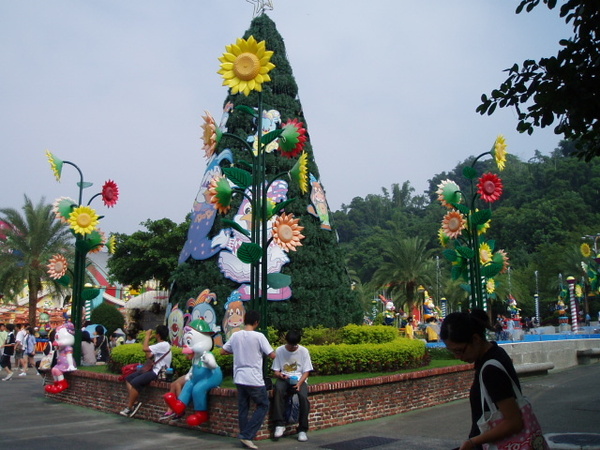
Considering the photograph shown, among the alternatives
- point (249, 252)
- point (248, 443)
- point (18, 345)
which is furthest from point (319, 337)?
point (18, 345)

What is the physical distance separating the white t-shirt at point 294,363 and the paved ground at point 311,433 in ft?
2.79

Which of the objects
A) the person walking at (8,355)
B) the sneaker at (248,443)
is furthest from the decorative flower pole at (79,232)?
the sneaker at (248,443)

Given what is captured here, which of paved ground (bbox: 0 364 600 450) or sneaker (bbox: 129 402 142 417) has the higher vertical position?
sneaker (bbox: 129 402 142 417)

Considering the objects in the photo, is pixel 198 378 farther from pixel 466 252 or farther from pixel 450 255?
pixel 450 255

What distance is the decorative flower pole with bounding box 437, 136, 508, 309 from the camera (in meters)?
14.9

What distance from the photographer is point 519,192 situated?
79438mm

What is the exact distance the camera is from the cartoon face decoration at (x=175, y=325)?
12.2 m

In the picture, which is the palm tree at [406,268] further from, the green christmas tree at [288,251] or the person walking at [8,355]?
the green christmas tree at [288,251]

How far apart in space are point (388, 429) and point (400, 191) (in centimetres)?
10434

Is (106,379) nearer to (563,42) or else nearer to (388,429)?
(388,429)

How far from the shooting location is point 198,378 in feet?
26.8

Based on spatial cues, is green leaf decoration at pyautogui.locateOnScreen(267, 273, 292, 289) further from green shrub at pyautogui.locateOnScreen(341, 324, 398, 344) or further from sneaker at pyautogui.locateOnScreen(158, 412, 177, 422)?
green shrub at pyautogui.locateOnScreen(341, 324, 398, 344)

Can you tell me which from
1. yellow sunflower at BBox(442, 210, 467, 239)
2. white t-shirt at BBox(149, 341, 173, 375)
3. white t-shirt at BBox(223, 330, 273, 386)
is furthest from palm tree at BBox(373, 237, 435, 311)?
white t-shirt at BBox(223, 330, 273, 386)

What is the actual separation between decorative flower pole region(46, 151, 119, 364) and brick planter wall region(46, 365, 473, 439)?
2.19 m
